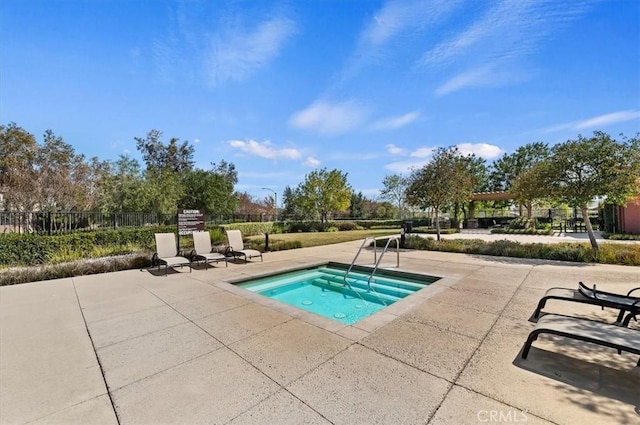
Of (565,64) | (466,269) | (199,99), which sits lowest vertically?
(466,269)

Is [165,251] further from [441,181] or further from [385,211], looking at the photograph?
[385,211]

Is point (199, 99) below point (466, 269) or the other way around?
the other way around

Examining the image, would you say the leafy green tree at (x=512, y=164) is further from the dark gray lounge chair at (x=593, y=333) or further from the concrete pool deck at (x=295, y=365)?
the dark gray lounge chair at (x=593, y=333)

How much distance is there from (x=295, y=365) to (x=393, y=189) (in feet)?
109

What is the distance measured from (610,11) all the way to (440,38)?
342cm

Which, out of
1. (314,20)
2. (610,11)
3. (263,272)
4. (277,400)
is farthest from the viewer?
(314,20)

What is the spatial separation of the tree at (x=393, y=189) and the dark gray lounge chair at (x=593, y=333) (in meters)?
31.5

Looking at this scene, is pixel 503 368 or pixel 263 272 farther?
pixel 263 272


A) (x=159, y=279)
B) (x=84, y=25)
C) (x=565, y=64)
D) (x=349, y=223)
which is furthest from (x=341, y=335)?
(x=349, y=223)

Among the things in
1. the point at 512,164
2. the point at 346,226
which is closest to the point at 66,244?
the point at 346,226

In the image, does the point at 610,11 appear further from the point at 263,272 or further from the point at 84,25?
the point at 84,25

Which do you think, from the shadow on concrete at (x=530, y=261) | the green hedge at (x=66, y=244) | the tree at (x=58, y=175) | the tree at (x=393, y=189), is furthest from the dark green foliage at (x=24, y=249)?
the tree at (x=393, y=189)

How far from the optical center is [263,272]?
7.25m

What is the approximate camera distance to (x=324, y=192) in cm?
2684
